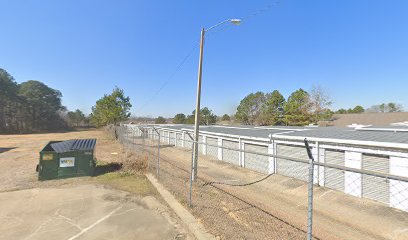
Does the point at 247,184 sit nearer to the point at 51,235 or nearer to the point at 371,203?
the point at 371,203

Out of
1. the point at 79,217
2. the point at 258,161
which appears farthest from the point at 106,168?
the point at 258,161

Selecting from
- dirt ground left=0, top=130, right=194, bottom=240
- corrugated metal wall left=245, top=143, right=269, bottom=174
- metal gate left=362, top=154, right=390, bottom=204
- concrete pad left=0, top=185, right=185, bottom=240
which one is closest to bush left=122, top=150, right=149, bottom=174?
dirt ground left=0, top=130, right=194, bottom=240

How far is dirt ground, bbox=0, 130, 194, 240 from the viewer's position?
5191 millimetres

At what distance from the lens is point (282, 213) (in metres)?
6.78

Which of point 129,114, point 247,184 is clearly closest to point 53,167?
point 247,184

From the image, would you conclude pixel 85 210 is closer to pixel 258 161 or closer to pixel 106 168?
pixel 106 168

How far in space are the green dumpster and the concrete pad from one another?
181 centimetres

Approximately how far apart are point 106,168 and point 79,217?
249 inches

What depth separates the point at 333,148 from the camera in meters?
9.83

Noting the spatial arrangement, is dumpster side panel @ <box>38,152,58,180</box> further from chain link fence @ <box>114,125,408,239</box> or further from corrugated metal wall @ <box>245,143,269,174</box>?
corrugated metal wall @ <box>245,143,269,174</box>

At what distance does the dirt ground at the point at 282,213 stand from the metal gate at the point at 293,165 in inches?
38.7

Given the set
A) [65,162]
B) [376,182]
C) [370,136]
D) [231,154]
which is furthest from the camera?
[231,154]

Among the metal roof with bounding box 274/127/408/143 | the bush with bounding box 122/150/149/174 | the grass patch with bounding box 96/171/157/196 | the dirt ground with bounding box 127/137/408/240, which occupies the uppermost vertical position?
the metal roof with bounding box 274/127/408/143

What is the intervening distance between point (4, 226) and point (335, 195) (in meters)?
10.9
